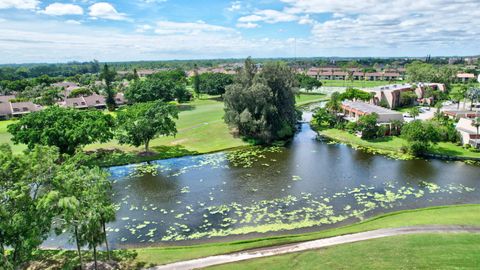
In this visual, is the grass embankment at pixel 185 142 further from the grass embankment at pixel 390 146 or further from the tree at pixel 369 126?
the tree at pixel 369 126

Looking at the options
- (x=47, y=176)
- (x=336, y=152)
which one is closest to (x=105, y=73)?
(x=336, y=152)

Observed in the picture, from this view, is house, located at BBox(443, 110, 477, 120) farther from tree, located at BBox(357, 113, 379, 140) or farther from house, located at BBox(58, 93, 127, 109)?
house, located at BBox(58, 93, 127, 109)

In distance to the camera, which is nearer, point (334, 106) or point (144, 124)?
point (144, 124)

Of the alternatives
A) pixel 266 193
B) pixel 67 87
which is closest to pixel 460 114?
pixel 266 193

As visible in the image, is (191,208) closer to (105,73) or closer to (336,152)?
(336,152)

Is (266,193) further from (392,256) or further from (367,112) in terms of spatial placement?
(367,112)

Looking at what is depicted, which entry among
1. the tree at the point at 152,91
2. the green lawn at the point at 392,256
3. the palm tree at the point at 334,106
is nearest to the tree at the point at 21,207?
the green lawn at the point at 392,256
